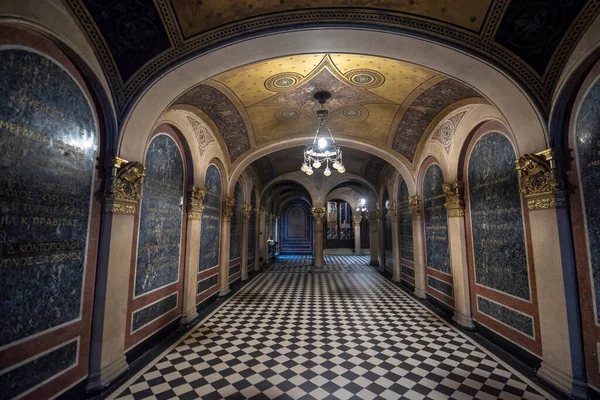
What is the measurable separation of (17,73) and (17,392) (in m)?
2.94

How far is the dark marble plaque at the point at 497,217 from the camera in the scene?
4.19 metres

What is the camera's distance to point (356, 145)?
8086 millimetres

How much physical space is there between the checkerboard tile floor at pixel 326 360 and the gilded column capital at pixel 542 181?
7.77 feet

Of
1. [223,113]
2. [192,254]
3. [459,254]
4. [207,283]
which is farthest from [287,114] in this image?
[459,254]

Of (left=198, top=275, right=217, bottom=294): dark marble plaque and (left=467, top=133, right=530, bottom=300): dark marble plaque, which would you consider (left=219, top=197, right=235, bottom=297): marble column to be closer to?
(left=198, top=275, right=217, bottom=294): dark marble plaque

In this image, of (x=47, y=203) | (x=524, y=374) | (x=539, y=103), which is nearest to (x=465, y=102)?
(x=539, y=103)

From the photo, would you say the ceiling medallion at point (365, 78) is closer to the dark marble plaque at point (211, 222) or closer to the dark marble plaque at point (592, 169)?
the dark marble plaque at point (592, 169)

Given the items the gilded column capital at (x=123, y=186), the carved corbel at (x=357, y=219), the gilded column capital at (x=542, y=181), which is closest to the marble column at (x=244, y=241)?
the gilded column capital at (x=123, y=186)

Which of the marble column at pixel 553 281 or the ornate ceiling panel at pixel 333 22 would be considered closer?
the ornate ceiling panel at pixel 333 22

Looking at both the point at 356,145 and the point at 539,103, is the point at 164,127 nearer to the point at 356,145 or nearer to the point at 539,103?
the point at 356,145

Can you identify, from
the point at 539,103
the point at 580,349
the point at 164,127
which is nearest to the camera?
the point at 580,349

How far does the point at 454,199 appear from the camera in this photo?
564cm

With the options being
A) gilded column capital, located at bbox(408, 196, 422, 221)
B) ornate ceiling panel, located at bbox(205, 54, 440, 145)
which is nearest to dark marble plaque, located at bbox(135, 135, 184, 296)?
ornate ceiling panel, located at bbox(205, 54, 440, 145)

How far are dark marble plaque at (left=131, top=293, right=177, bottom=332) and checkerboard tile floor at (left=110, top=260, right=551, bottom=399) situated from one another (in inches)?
24.5
